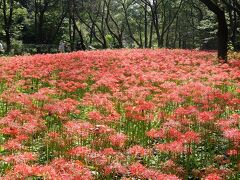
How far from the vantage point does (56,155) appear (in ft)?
23.3

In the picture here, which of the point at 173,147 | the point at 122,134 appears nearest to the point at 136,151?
the point at 173,147

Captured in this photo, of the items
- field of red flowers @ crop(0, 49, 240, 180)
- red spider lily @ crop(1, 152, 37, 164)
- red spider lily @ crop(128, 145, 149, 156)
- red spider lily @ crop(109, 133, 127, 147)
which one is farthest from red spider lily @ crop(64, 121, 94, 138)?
red spider lily @ crop(1, 152, 37, 164)

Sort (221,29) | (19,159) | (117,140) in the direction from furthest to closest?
(221,29), (117,140), (19,159)

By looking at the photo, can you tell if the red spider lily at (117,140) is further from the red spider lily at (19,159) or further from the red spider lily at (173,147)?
the red spider lily at (19,159)

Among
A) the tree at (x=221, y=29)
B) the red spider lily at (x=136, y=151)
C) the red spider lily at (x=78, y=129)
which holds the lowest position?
the red spider lily at (x=136, y=151)

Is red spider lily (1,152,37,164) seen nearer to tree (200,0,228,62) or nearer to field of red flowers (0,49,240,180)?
field of red flowers (0,49,240,180)

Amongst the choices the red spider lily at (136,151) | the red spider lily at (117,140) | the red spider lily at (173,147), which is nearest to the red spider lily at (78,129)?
the red spider lily at (117,140)

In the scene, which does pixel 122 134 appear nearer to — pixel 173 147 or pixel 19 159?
pixel 173 147

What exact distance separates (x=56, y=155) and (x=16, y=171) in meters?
1.48

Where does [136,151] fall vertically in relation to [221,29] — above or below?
below

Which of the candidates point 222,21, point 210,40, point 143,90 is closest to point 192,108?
point 143,90

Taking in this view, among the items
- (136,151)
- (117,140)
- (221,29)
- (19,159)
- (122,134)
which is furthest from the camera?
(221,29)

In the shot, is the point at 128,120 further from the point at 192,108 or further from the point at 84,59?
the point at 84,59

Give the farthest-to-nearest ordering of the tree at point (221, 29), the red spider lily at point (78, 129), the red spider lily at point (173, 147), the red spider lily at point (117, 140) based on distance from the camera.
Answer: the tree at point (221, 29)
the red spider lily at point (78, 129)
the red spider lily at point (117, 140)
the red spider lily at point (173, 147)
